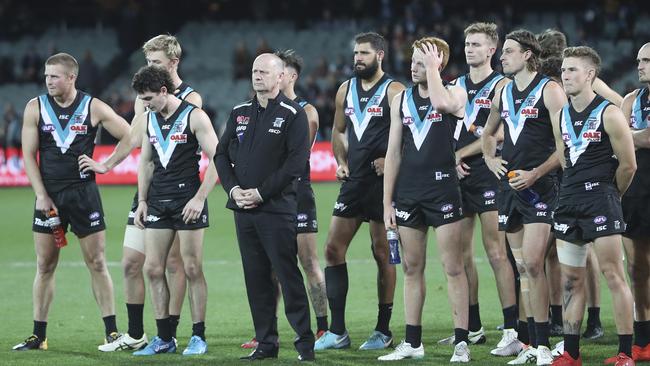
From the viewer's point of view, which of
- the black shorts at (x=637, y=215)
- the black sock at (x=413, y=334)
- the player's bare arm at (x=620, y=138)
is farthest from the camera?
the black shorts at (x=637, y=215)

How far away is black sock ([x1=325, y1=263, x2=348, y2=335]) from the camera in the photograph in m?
9.91

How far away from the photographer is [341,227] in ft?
32.9

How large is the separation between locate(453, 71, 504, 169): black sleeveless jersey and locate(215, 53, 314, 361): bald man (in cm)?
175

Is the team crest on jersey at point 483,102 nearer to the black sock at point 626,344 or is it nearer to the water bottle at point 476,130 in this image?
the water bottle at point 476,130

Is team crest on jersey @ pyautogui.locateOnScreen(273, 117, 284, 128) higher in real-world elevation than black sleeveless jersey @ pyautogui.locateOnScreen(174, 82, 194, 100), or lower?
lower

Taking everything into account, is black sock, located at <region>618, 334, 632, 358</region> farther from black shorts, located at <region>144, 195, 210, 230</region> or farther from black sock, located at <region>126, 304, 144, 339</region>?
black sock, located at <region>126, 304, 144, 339</region>

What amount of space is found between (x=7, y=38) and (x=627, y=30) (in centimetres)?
1928

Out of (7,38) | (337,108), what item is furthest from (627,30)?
(337,108)

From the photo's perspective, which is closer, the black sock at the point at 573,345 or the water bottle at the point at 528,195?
the black sock at the point at 573,345

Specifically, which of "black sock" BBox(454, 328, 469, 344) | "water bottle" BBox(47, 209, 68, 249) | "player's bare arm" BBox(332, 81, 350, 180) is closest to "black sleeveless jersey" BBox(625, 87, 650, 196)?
"black sock" BBox(454, 328, 469, 344)

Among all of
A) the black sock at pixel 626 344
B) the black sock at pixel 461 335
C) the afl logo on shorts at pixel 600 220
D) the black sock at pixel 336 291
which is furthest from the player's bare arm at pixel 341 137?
the black sock at pixel 626 344

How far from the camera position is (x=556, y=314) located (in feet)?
33.2

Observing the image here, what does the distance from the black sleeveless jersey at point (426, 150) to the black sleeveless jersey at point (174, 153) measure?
6.17ft

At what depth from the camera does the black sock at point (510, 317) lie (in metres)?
9.41
